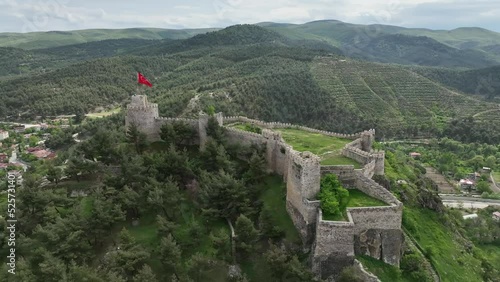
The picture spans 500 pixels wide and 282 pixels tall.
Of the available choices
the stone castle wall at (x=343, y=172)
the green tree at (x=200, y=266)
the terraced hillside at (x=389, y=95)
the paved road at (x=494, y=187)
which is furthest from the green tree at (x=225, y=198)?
the terraced hillside at (x=389, y=95)

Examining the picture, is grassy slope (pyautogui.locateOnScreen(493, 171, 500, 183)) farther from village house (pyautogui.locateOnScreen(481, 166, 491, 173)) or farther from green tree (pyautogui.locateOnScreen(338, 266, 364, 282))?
green tree (pyautogui.locateOnScreen(338, 266, 364, 282))

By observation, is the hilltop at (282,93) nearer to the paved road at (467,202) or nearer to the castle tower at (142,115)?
the castle tower at (142,115)

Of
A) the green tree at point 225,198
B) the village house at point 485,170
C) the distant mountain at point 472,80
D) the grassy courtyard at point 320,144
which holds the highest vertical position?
the distant mountain at point 472,80

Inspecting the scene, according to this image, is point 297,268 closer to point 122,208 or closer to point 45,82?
point 122,208

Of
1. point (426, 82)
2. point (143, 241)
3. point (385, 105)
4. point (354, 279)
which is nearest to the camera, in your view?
point (354, 279)

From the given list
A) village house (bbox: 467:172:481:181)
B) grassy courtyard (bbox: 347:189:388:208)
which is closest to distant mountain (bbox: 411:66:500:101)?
village house (bbox: 467:172:481:181)

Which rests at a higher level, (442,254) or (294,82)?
(294,82)

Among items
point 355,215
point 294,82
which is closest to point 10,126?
point 294,82
